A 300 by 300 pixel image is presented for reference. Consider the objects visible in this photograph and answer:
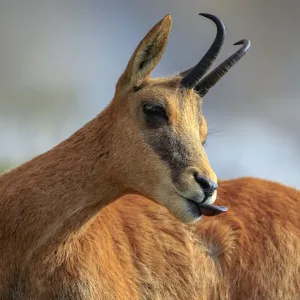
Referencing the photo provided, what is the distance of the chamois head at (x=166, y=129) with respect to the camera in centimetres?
927

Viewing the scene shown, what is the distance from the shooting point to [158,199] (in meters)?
9.60

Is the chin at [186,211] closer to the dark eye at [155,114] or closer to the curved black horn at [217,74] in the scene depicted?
the dark eye at [155,114]

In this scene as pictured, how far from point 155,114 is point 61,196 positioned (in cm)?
184

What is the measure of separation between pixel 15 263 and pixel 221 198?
14.4 feet

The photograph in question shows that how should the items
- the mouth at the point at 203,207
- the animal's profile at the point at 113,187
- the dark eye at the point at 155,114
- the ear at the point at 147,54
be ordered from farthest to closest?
the ear at the point at 147,54, the dark eye at the point at 155,114, the animal's profile at the point at 113,187, the mouth at the point at 203,207

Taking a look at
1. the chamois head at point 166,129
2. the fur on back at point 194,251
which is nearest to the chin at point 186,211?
the chamois head at point 166,129

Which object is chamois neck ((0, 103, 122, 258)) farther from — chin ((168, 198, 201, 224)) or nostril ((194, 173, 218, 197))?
nostril ((194, 173, 218, 197))

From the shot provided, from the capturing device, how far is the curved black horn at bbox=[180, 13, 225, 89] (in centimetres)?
1027

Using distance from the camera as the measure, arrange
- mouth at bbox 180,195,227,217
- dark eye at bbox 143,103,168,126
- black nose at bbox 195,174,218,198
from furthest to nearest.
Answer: dark eye at bbox 143,103,168,126 → mouth at bbox 180,195,227,217 → black nose at bbox 195,174,218,198

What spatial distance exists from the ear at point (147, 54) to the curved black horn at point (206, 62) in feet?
1.78

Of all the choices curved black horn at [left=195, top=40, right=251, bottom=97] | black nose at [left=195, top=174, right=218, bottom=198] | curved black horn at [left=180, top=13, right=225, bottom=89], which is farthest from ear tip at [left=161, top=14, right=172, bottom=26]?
black nose at [left=195, top=174, right=218, bottom=198]

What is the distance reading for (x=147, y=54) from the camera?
10.2 meters

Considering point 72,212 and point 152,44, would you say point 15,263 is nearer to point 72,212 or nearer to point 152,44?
point 72,212

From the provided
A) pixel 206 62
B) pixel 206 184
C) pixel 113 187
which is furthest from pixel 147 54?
pixel 206 184
